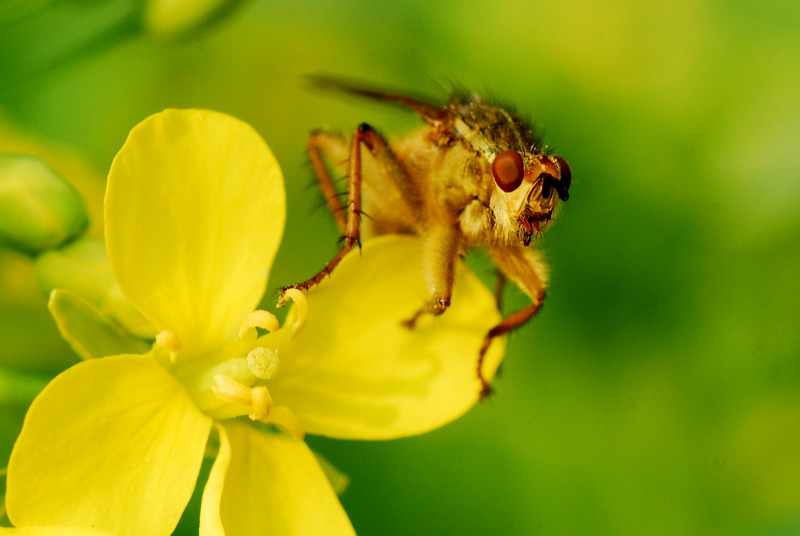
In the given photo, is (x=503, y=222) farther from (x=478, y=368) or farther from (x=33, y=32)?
(x=33, y=32)

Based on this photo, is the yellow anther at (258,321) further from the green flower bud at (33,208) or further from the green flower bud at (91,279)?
the green flower bud at (33,208)

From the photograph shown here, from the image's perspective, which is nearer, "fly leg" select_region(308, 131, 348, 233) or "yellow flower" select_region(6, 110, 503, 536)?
"yellow flower" select_region(6, 110, 503, 536)

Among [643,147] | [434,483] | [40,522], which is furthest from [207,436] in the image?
[643,147]

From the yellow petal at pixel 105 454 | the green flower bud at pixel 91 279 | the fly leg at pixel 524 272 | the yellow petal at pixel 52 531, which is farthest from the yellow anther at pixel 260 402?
the fly leg at pixel 524 272

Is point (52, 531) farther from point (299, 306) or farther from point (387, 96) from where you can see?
point (387, 96)

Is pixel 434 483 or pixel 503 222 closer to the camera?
pixel 503 222

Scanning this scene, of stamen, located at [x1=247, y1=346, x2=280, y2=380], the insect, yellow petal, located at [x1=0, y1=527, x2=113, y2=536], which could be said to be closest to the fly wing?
the insect

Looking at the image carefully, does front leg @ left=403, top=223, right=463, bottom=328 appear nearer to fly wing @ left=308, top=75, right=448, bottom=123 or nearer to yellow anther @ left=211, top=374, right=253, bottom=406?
fly wing @ left=308, top=75, right=448, bottom=123
